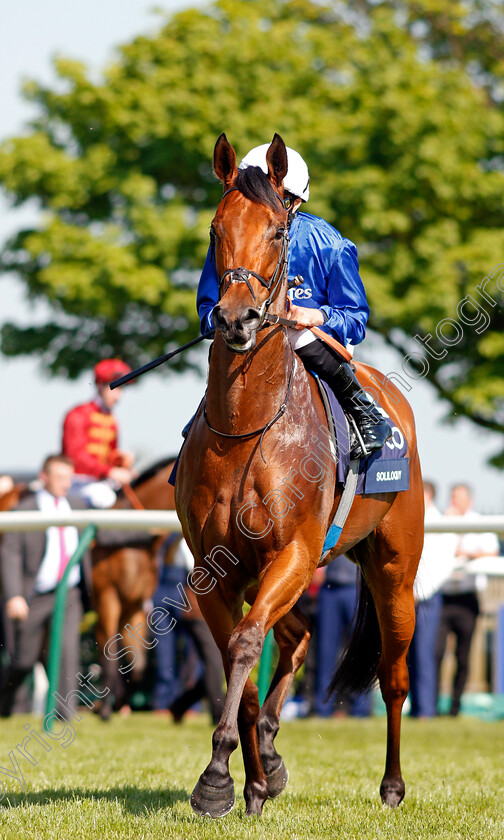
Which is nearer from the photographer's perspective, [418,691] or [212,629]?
[212,629]

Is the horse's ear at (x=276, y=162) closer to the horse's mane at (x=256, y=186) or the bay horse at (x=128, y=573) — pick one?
the horse's mane at (x=256, y=186)

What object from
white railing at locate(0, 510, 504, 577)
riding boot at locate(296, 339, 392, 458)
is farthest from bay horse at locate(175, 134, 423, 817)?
white railing at locate(0, 510, 504, 577)

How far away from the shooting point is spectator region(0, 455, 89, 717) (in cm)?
845

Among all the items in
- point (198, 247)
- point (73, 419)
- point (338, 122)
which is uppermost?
point (338, 122)

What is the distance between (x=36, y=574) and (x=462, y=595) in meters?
4.18

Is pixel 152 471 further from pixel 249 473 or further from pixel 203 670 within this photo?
pixel 249 473

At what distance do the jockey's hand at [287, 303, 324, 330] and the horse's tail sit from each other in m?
1.57

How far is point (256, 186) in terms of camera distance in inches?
165

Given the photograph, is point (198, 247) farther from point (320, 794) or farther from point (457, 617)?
Answer: point (320, 794)

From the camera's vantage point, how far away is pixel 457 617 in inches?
417

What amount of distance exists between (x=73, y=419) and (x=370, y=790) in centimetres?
535

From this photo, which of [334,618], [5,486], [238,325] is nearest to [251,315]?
[238,325]

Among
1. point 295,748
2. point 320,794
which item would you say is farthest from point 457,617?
point 320,794

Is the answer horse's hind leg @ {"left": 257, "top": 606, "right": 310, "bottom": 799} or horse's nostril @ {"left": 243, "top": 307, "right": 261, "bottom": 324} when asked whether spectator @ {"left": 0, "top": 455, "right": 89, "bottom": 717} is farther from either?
horse's nostril @ {"left": 243, "top": 307, "right": 261, "bottom": 324}
